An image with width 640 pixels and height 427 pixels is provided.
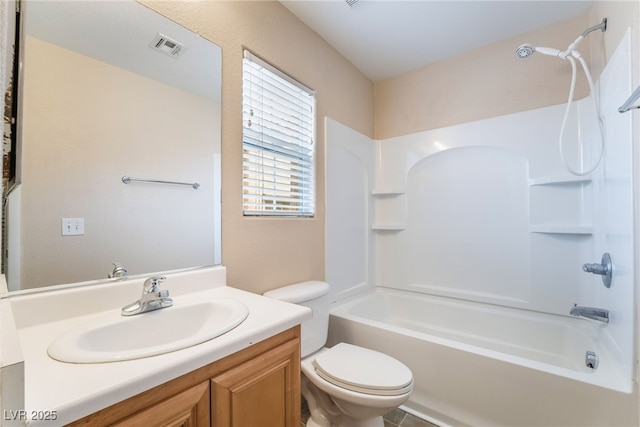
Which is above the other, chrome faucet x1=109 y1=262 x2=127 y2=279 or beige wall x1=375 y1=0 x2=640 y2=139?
beige wall x1=375 y1=0 x2=640 y2=139

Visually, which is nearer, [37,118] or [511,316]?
[37,118]

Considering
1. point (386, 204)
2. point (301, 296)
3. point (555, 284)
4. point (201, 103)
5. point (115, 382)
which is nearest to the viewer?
point (115, 382)

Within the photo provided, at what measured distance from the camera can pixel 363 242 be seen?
2.49 metres

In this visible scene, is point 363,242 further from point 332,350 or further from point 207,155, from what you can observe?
point 207,155

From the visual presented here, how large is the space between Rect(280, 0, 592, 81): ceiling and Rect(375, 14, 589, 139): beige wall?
0.09 metres

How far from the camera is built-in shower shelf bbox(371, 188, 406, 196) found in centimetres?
251

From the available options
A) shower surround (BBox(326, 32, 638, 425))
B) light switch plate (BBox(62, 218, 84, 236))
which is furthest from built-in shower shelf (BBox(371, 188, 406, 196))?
light switch plate (BBox(62, 218, 84, 236))

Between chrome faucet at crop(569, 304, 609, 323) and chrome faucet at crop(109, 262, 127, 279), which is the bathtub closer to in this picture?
chrome faucet at crop(569, 304, 609, 323)

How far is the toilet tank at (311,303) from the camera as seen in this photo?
151 cm

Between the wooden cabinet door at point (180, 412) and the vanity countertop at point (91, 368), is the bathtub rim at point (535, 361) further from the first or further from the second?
the wooden cabinet door at point (180, 412)

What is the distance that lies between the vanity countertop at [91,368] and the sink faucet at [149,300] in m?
0.12

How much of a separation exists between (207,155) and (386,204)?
178 cm

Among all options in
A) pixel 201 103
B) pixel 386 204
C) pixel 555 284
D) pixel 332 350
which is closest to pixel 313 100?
pixel 201 103

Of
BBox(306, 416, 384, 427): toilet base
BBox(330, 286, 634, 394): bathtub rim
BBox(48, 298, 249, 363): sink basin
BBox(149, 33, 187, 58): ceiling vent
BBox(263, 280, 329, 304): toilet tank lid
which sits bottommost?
BBox(306, 416, 384, 427): toilet base
